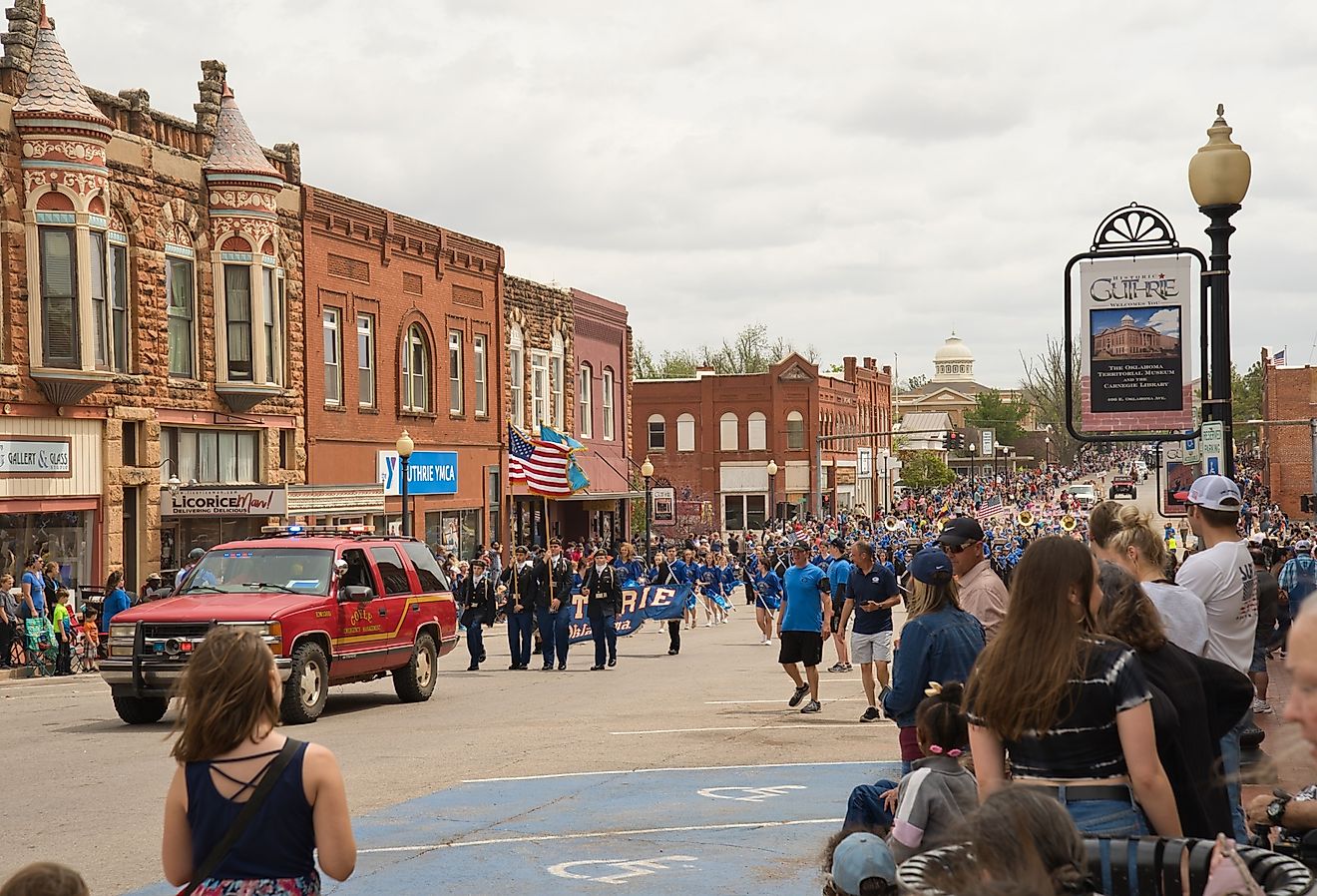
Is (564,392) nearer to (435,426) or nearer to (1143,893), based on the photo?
(435,426)

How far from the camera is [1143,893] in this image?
430 cm

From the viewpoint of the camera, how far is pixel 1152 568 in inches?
280

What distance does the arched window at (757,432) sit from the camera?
284 feet

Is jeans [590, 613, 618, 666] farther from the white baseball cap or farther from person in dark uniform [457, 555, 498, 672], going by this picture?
the white baseball cap

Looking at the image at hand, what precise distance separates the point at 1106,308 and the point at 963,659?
867 centimetres

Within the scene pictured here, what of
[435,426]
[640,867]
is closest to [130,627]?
[640,867]

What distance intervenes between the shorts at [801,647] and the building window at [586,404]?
35.8 metres

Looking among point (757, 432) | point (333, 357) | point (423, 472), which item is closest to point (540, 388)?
point (423, 472)

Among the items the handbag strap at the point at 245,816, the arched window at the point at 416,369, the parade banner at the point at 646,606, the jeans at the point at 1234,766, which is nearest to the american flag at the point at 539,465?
the arched window at the point at 416,369

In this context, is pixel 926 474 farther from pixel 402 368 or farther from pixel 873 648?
pixel 873 648

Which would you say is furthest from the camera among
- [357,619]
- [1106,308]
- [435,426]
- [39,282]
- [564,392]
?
[564,392]

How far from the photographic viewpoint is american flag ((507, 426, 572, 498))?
142 ft

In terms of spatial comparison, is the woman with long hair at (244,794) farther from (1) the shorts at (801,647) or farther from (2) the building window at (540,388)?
(2) the building window at (540,388)

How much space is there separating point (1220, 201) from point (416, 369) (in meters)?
31.7
